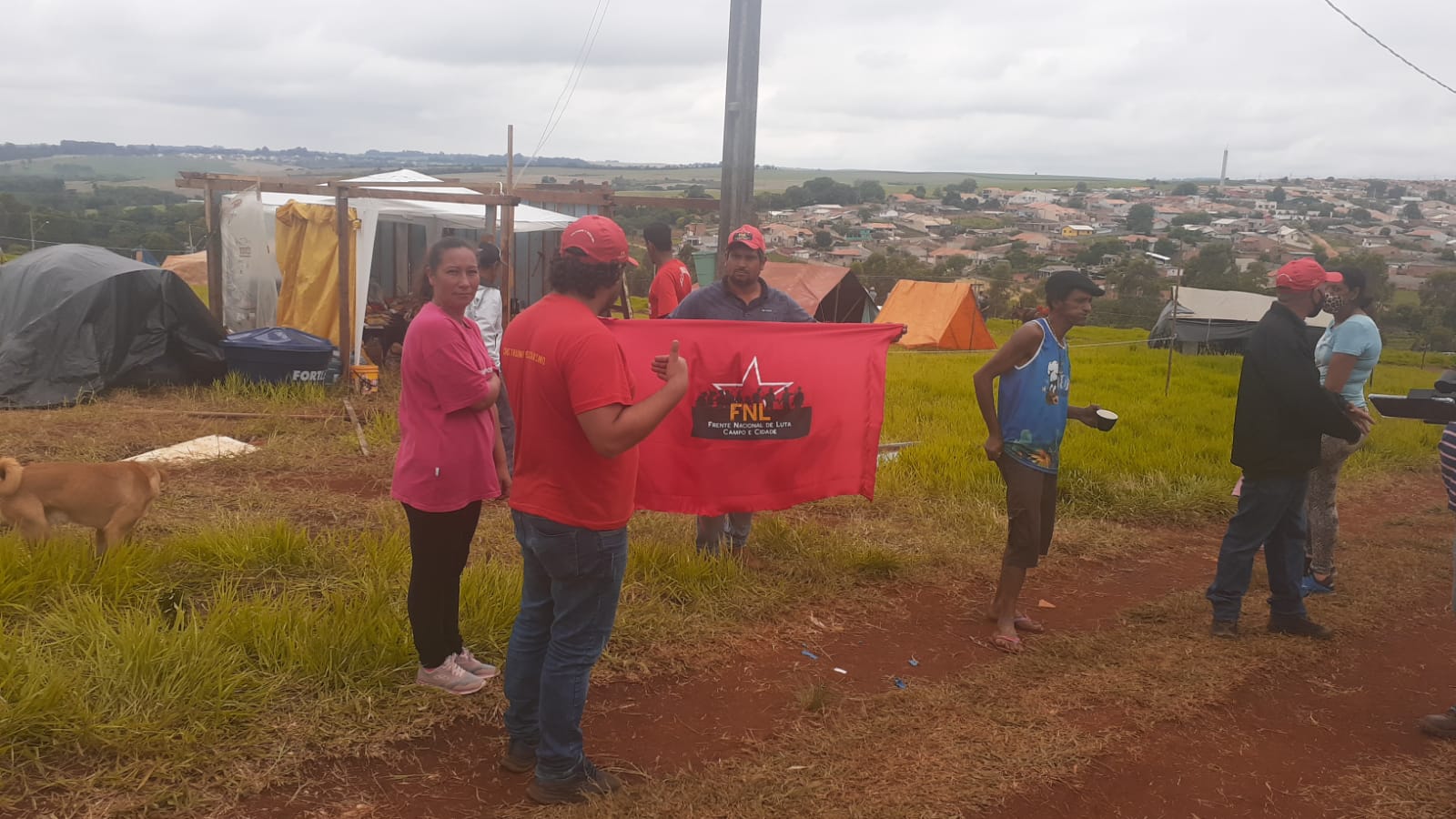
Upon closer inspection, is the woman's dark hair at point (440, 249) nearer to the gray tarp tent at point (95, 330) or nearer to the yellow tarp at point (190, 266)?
the gray tarp tent at point (95, 330)

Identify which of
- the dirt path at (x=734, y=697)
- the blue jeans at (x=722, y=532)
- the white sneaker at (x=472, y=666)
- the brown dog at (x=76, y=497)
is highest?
the brown dog at (x=76, y=497)

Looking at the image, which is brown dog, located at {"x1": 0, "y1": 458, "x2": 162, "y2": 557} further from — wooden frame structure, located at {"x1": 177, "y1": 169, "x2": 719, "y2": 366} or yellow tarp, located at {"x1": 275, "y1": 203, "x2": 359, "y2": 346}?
yellow tarp, located at {"x1": 275, "y1": 203, "x2": 359, "y2": 346}

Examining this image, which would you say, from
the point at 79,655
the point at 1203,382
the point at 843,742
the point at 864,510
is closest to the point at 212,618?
the point at 79,655

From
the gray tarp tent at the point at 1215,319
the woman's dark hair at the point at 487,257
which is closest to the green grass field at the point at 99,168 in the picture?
the gray tarp tent at the point at 1215,319

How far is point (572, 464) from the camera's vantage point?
2.96m

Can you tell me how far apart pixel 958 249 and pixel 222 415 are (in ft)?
107

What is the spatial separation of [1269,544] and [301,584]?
183 inches

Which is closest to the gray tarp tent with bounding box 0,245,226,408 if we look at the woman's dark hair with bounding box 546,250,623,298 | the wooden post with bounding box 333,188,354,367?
the wooden post with bounding box 333,188,354,367

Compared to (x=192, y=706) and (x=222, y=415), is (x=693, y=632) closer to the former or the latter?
(x=192, y=706)

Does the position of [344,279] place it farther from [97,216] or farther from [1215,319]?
[97,216]

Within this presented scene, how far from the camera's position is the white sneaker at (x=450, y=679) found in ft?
12.6

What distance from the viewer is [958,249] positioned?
3869 cm

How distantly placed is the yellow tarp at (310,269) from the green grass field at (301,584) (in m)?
2.67

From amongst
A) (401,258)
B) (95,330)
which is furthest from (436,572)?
(401,258)
